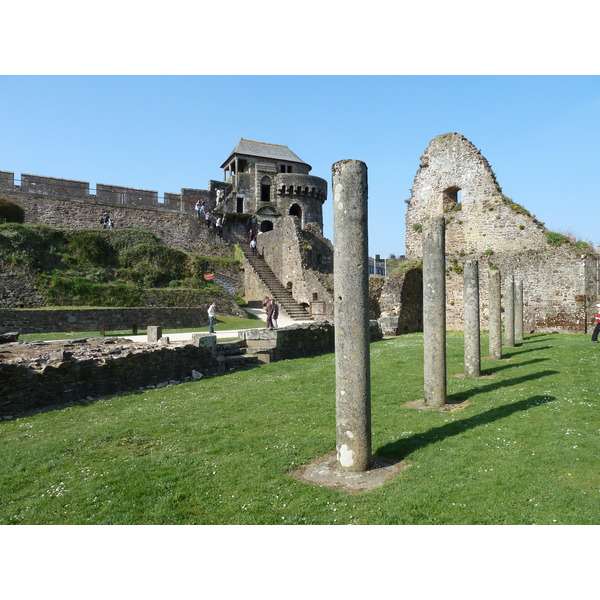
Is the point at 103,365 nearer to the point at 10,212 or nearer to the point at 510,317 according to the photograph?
the point at 510,317

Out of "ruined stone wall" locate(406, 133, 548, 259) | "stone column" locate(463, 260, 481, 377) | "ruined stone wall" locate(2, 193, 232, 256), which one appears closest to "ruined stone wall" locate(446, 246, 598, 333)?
"ruined stone wall" locate(406, 133, 548, 259)

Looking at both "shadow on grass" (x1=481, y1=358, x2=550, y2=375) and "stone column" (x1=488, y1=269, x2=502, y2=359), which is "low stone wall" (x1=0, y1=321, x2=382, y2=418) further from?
"shadow on grass" (x1=481, y1=358, x2=550, y2=375)

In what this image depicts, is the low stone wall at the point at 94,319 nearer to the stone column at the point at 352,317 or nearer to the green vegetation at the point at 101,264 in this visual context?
the green vegetation at the point at 101,264

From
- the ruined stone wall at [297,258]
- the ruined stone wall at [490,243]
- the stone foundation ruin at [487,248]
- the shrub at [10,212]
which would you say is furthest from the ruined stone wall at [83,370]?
the shrub at [10,212]

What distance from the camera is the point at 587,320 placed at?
1941 cm

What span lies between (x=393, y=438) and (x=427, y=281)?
3078 mm

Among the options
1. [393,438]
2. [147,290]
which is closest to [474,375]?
[393,438]

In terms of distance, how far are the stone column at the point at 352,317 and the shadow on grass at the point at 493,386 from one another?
335cm

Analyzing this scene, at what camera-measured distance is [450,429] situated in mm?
6219

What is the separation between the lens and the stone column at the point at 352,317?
5.00 meters

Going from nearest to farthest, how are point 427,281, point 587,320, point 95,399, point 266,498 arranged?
point 266,498, point 427,281, point 95,399, point 587,320

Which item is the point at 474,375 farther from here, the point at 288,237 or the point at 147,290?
the point at 288,237

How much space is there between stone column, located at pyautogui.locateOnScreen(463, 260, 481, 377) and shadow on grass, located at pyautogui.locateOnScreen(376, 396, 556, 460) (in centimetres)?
227

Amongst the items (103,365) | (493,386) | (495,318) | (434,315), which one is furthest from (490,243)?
(103,365)
